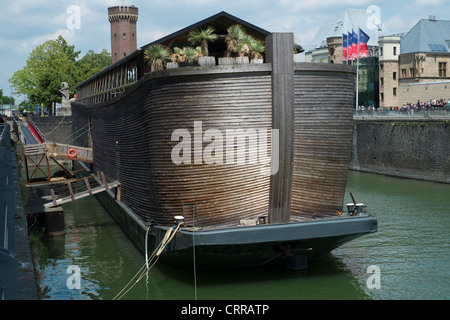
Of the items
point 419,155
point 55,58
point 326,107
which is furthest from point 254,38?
point 55,58

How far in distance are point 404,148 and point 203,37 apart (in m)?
22.7

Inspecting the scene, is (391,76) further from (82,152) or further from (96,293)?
(96,293)

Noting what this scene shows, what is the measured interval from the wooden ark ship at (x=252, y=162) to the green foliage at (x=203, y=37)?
7.25 feet

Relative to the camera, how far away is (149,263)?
14312mm

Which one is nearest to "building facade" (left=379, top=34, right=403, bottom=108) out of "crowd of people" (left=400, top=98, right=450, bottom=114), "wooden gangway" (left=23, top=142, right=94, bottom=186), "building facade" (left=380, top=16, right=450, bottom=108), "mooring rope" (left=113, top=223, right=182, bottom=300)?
"building facade" (left=380, top=16, right=450, bottom=108)

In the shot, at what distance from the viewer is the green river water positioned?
40.5ft

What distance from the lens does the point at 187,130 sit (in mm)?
12180

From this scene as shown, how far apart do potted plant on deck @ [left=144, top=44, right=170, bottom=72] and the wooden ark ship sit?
1511 mm

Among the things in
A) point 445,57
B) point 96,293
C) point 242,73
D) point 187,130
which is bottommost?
point 96,293

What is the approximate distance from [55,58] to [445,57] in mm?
44484

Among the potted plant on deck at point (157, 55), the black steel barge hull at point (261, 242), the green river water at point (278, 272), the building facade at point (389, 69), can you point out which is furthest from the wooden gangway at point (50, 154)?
the building facade at point (389, 69)

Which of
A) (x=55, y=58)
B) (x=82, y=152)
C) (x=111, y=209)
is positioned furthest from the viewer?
(x=55, y=58)

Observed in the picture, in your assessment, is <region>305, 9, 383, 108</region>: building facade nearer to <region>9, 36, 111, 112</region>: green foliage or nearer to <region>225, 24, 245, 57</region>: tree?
<region>9, 36, 111, 112</region>: green foliage

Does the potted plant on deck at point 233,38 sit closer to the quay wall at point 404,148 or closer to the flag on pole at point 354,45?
the quay wall at point 404,148
